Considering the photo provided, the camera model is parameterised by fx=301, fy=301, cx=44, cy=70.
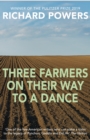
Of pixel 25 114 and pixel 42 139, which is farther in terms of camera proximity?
pixel 25 114

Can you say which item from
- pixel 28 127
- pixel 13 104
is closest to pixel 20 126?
pixel 28 127

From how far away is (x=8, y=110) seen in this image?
10078mm

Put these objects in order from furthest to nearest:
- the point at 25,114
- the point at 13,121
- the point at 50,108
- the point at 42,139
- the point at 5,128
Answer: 1. the point at 50,108
2. the point at 25,114
3. the point at 13,121
4. the point at 5,128
5. the point at 42,139

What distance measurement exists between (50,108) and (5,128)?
99.8 inches

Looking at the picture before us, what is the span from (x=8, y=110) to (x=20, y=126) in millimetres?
1740

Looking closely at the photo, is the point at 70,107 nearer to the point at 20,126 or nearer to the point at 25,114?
the point at 25,114

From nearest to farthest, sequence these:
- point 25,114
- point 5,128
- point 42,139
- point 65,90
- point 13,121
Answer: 1. point 42,139
2. point 5,128
3. point 13,121
4. point 25,114
5. point 65,90

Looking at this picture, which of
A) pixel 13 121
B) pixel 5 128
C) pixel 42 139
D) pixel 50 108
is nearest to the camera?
pixel 42 139

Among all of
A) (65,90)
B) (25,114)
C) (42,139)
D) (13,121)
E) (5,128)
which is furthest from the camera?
(65,90)

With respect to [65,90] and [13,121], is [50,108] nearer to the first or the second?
[13,121]

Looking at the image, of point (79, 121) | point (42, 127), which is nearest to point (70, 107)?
point (79, 121)

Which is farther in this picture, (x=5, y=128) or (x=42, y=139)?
(x=5, y=128)

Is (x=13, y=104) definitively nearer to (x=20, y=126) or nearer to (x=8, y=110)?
(x=8, y=110)

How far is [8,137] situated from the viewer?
7.85 m
